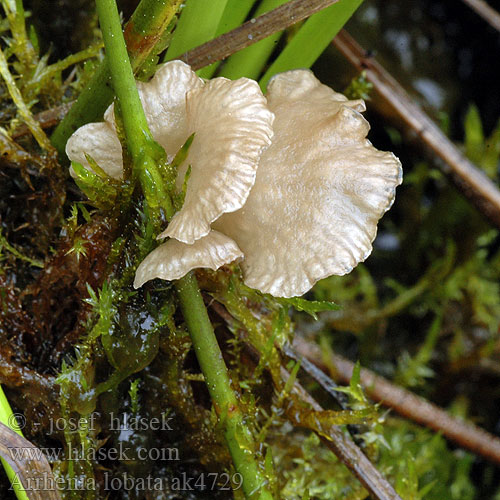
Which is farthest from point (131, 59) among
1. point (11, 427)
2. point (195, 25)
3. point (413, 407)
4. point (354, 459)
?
point (413, 407)

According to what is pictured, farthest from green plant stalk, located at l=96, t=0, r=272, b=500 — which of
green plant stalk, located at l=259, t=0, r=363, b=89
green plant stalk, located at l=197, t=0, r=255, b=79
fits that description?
green plant stalk, located at l=259, t=0, r=363, b=89

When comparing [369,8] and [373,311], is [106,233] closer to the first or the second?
[373,311]

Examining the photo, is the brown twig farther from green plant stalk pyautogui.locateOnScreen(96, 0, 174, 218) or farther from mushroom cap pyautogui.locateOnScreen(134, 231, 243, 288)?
mushroom cap pyautogui.locateOnScreen(134, 231, 243, 288)

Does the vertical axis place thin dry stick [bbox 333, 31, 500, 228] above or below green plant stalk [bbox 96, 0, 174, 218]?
below

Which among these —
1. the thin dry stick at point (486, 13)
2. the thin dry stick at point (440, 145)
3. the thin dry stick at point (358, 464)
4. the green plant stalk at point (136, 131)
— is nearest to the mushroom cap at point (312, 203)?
the green plant stalk at point (136, 131)

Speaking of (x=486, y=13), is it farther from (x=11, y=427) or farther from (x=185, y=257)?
(x=11, y=427)

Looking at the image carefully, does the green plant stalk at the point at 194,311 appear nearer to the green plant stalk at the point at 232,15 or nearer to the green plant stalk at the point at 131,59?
the green plant stalk at the point at 131,59
